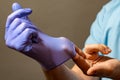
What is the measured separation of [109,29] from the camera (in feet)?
2.19

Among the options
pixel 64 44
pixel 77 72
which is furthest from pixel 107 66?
pixel 77 72

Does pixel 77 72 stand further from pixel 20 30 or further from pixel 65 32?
pixel 65 32

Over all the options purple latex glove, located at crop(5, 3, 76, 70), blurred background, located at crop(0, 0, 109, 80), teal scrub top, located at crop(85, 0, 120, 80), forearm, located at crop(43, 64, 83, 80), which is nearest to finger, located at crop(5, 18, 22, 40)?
purple latex glove, located at crop(5, 3, 76, 70)

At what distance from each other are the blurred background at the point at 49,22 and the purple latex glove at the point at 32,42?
475 millimetres

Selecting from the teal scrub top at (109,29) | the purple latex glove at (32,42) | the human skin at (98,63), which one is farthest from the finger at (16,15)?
the teal scrub top at (109,29)

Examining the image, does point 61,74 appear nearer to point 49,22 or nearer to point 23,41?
point 23,41

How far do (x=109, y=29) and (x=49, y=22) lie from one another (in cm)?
34

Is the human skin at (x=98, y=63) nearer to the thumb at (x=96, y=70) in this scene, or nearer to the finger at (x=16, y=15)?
the thumb at (x=96, y=70)

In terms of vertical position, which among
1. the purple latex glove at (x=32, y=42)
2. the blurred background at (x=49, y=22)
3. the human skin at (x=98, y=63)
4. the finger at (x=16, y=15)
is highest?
the finger at (x=16, y=15)

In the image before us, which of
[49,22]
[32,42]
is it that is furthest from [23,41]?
[49,22]

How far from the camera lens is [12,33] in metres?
0.42

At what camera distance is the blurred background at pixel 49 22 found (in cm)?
94

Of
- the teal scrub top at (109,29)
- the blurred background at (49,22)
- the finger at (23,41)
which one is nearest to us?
the finger at (23,41)

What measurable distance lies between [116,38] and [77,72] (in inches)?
5.1
